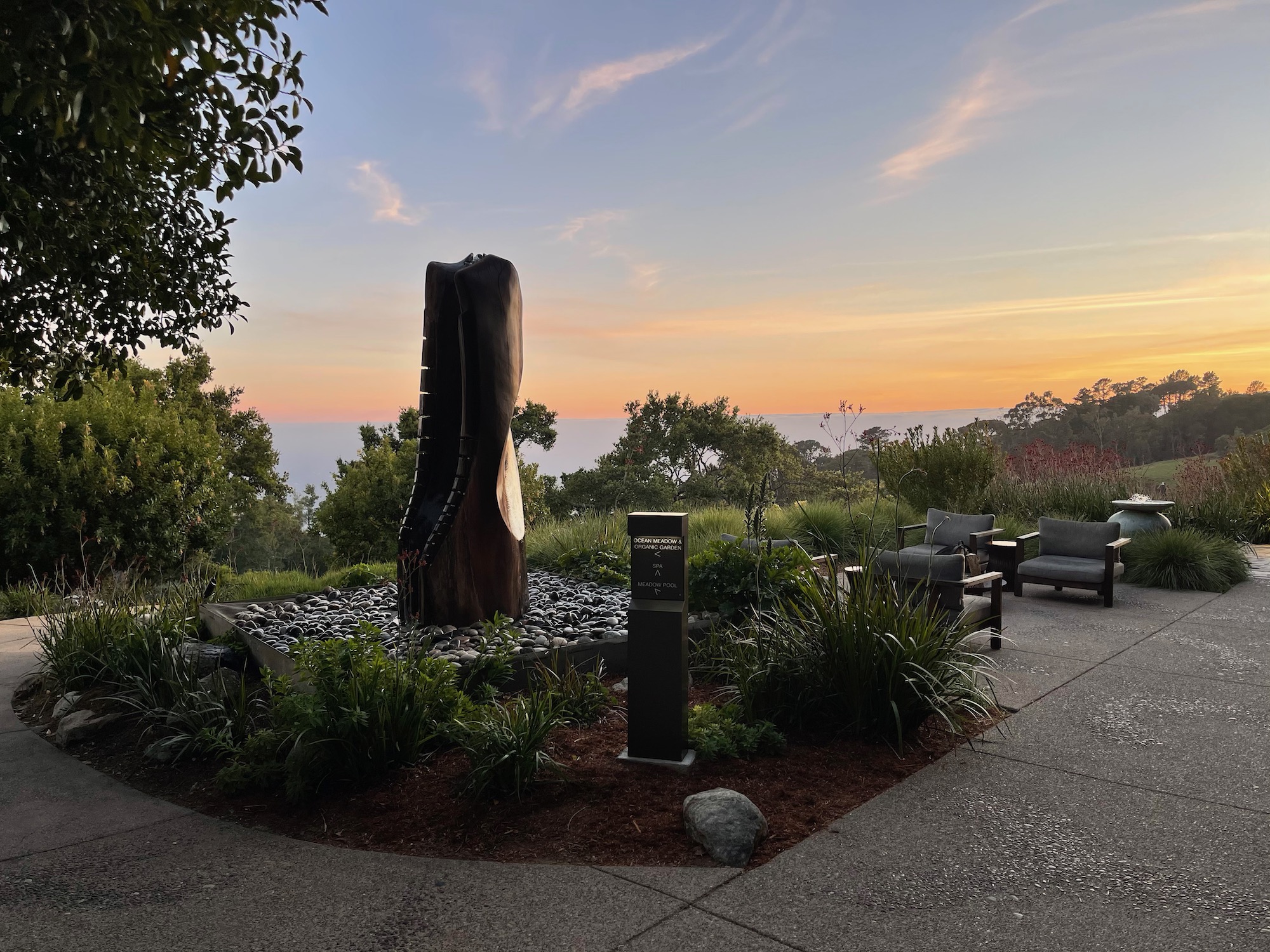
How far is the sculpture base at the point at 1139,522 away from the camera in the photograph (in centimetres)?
1059

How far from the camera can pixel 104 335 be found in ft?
19.6

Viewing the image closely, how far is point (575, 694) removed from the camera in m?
4.99

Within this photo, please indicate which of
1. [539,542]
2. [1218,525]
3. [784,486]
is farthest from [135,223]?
[784,486]

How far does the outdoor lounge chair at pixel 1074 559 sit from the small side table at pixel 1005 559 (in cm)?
4

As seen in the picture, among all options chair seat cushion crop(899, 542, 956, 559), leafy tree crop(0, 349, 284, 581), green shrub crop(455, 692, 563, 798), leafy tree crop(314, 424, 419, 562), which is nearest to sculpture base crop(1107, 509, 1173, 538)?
chair seat cushion crop(899, 542, 956, 559)

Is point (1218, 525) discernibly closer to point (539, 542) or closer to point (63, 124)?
point (539, 542)

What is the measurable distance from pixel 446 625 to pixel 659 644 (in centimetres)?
267

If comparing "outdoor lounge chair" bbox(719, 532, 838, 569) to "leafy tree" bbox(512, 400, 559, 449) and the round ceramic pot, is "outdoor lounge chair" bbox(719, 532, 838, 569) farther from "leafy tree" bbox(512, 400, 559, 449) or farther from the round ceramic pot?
"leafy tree" bbox(512, 400, 559, 449)

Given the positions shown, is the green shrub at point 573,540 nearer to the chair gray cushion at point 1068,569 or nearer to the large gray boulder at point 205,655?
the large gray boulder at point 205,655

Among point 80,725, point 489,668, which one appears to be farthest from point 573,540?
point 80,725

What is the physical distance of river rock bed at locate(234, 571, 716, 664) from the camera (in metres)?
5.76

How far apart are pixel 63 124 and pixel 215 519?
37.4ft

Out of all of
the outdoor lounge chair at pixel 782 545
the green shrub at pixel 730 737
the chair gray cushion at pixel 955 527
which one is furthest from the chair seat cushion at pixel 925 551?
the green shrub at pixel 730 737

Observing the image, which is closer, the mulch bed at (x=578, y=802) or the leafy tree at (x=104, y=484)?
the mulch bed at (x=578, y=802)
